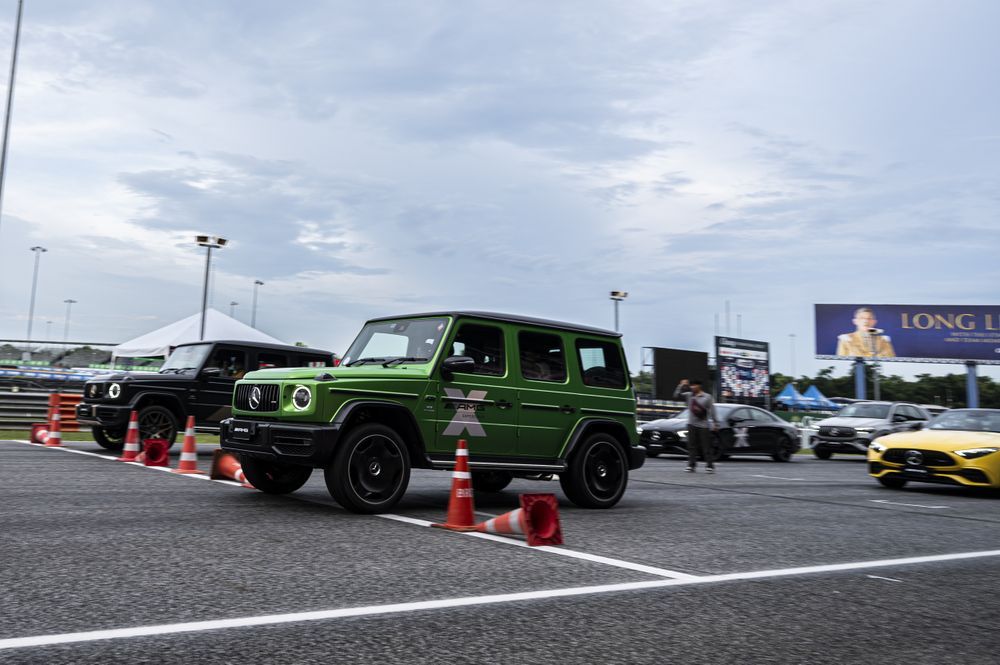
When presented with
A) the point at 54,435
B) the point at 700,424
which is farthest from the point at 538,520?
the point at 54,435

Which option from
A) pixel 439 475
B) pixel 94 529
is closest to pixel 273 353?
pixel 439 475

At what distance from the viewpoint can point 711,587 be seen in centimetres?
524

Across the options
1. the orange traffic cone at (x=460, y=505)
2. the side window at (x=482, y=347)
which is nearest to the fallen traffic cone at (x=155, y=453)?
the side window at (x=482, y=347)

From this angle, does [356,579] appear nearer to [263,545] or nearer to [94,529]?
[263,545]

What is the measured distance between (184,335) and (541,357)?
25.2m

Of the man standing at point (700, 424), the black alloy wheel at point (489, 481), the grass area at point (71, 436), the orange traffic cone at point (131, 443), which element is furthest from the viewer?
the grass area at point (71, 436)

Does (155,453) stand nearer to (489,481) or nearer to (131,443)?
(131,443)

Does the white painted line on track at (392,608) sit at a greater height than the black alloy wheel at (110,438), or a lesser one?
lesser

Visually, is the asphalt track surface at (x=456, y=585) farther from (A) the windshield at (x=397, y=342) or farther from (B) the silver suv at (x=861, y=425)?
(B) the silver suv at (x=861, y=425)

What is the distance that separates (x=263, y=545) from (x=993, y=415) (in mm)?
12959

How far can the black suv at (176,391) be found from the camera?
1402 centimetres

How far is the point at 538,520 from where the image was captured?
6641mm

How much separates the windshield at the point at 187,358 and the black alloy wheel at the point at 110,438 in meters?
1.28

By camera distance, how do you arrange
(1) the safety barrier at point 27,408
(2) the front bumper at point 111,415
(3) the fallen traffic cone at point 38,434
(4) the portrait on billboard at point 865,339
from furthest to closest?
(4) the portrait on billboard at point 865,339
(1) the safety barrier at point 27,408
(3) the fallen traffic cone at point 38,434
(2) the front bumper at point 111,415
